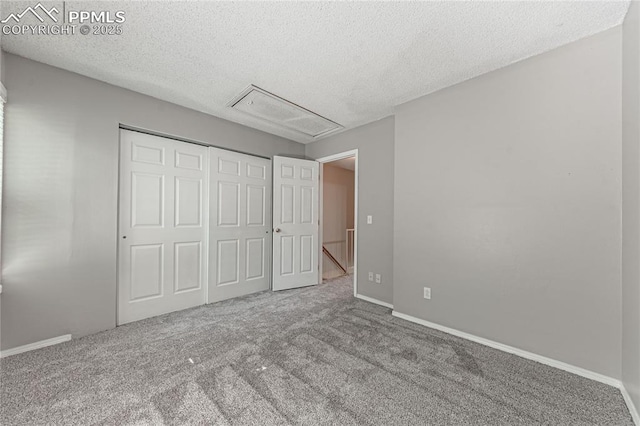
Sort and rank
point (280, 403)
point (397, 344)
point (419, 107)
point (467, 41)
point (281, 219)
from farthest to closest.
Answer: point (281, 219), point (419, 107), point (397, 344), point (467, 41), point (280, 403)

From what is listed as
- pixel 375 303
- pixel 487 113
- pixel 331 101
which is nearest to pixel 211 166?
pixel 331 101

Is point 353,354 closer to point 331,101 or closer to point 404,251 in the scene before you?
point 404,251

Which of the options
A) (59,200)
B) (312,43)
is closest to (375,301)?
(312,43)

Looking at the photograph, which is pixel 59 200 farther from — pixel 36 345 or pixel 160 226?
pixel 36 345

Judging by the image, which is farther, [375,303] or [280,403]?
[375,303]

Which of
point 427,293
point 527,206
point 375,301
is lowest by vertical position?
point 375,301

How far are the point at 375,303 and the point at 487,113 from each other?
249 cm

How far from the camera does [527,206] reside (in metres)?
2.00

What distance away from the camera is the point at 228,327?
2.46 meters

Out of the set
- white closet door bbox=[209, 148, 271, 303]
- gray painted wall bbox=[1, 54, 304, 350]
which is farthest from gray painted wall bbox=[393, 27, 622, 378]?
gray painted wall bbox=[1, 54, 304, 350]

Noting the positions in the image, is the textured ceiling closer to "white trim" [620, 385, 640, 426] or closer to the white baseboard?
"white trim" [620, 385, 640, 426]

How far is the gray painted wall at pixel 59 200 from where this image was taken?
6.45ft

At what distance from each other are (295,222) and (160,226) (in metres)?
1.84

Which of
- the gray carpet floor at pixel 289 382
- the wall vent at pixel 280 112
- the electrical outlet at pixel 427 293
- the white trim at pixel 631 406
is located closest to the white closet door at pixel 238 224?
the wall vent at pixel 280 112
